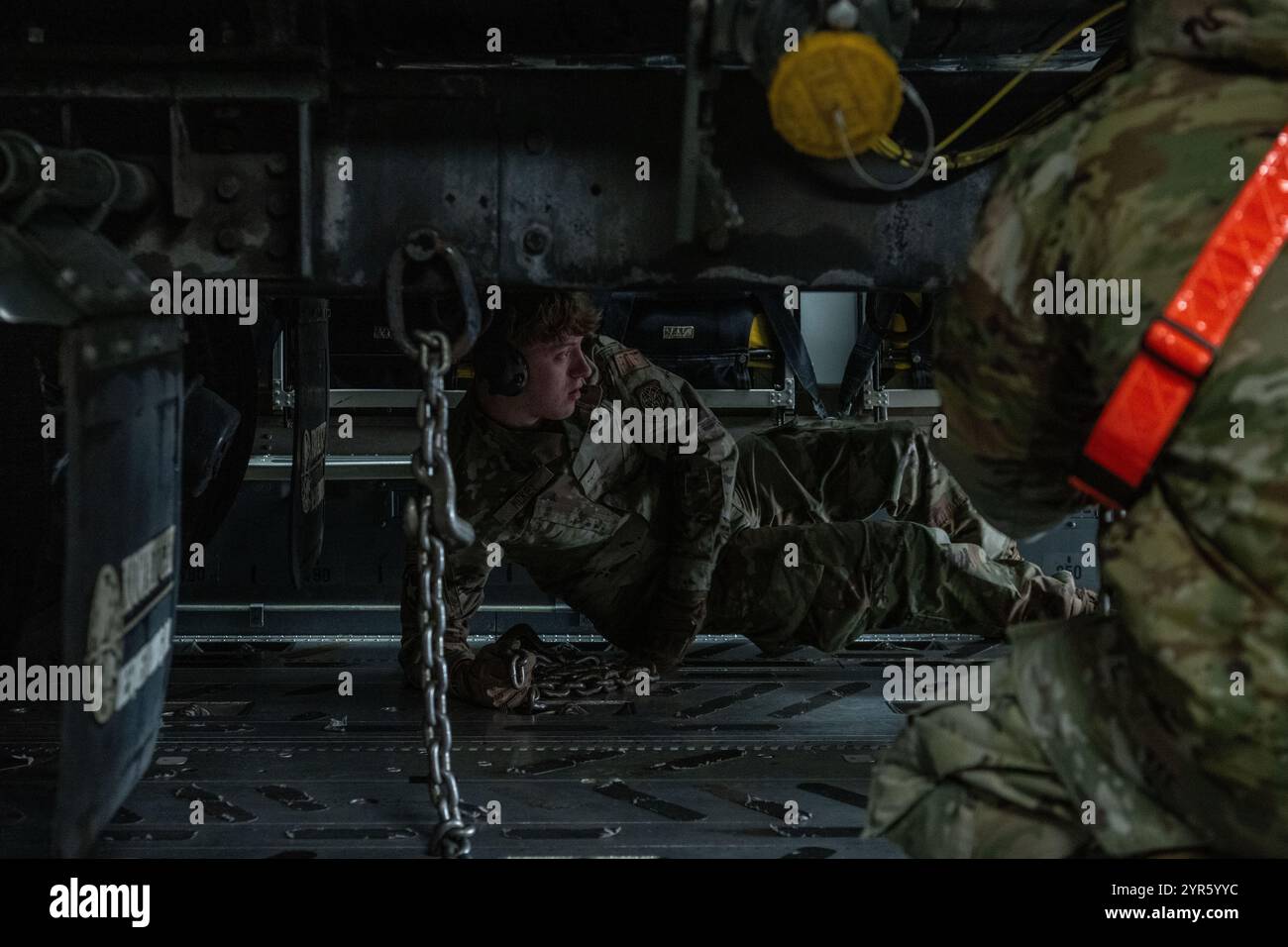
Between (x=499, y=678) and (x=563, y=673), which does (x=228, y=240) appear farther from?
(x=563, y=673)

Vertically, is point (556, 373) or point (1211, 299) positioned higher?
point (1211, 299)

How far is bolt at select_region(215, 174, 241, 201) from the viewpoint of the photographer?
252cm

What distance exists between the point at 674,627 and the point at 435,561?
1.82 metres

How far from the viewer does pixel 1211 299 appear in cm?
145

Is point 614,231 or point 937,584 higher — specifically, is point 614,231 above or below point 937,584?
above

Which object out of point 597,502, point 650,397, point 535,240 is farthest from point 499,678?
point 535,240

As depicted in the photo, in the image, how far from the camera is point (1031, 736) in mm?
1748

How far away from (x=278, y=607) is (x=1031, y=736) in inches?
161

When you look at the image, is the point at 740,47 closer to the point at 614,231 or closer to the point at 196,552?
the point at 614,231

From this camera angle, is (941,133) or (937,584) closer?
(941,133)

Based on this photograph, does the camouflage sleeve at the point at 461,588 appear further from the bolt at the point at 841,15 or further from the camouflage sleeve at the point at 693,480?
the bolt at the point at 841,15

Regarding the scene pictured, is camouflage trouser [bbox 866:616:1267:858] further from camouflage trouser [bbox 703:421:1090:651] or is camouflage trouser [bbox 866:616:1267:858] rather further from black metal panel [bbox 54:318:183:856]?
camouflage trouser [bbox 703:421:1090:651]

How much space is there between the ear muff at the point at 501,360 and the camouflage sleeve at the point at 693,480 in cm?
42
